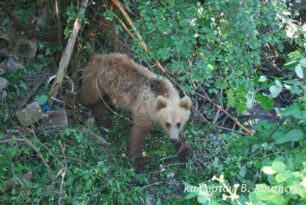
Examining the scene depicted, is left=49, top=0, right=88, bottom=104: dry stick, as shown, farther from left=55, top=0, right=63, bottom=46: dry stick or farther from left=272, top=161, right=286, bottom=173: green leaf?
left=272, top=161, right=286, bottom=173: green leaf

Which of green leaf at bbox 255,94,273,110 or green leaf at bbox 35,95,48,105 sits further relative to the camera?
green leaf at bbox 35,95,48,105

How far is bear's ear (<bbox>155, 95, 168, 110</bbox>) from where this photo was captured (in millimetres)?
6957

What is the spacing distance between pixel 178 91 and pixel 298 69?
11.9 ft

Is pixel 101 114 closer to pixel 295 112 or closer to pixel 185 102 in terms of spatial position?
pixel 185 102

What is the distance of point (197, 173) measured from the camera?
672 centimetres

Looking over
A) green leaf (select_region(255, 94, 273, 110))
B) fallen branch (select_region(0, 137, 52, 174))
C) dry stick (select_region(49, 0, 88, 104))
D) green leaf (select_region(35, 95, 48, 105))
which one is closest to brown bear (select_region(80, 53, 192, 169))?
dry stick (select_region(49, 0, 88, 104))

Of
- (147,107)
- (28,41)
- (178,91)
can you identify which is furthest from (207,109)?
(28,41)

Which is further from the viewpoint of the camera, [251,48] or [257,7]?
[251,48]

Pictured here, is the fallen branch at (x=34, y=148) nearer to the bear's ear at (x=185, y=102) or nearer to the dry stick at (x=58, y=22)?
the bear's ear at (x=185, y=102)

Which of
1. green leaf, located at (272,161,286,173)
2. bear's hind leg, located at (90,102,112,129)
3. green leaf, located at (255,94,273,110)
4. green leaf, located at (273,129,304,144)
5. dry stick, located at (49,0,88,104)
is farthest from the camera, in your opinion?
bear's hind leg, located at (90,102,112,129)

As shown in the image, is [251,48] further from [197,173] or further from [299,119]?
[299,119]

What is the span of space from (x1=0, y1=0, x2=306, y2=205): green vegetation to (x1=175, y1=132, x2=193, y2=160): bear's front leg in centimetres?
9

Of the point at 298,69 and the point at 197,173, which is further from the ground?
the point at 298,69

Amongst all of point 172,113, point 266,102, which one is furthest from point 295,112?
point 172,113
